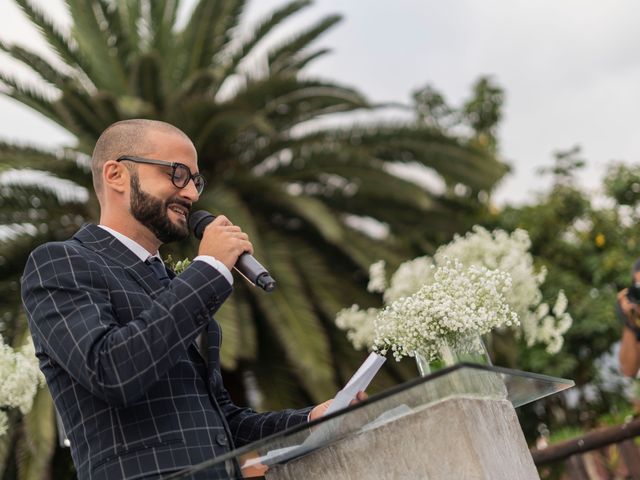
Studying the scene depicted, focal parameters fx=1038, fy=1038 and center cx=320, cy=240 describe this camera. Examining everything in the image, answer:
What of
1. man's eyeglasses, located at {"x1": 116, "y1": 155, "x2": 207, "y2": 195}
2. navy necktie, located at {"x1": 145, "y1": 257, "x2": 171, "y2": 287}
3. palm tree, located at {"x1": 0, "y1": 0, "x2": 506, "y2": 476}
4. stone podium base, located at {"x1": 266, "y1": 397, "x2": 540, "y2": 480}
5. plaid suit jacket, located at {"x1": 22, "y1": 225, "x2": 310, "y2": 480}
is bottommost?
stone podium base, located at {"x1": 266, "y1": 397, "x2": 540, "y2": 480}

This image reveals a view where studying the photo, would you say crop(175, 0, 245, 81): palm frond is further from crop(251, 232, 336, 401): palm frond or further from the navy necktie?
the navy necktie

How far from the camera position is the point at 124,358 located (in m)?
2.11

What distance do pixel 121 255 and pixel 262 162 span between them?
9.04 m

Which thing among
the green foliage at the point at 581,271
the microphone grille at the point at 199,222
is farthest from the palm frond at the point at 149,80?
the microphone grille at the point at 199,222

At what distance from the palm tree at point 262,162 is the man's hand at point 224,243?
6823 millimetres

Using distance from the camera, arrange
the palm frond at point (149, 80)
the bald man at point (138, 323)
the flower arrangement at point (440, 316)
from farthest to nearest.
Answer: the palm frond at point (149, 80), the flower arrangement at point (440, 316), the bald man at point (138, 323)

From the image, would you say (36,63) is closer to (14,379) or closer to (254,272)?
(14,379)

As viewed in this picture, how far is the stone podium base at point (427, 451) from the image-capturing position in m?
2.05

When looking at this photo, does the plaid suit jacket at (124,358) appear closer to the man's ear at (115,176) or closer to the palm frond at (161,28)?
the man's ear at (115,176)

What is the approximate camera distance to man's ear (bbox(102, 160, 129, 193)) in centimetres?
261

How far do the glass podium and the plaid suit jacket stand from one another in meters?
0.09

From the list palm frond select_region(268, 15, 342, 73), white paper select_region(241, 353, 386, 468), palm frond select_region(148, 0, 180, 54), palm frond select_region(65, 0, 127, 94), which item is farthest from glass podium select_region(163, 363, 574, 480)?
palm frond select_region(148, 0, 180, 54)

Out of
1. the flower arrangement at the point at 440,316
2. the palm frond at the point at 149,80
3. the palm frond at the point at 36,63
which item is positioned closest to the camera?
the flower arrangement at the point at 440,316

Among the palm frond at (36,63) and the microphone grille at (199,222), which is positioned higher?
the palm frond at (36,63)
